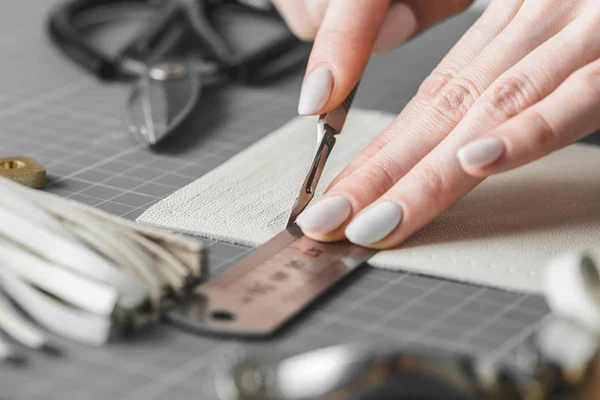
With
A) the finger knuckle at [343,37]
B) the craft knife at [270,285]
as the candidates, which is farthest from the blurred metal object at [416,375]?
the finger knuckle at [343,37]

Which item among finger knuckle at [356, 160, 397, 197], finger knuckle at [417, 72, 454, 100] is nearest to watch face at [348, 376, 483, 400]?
finger knuckle at [356, 160, 397, 197]

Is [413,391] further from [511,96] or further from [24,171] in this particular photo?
[24,171]

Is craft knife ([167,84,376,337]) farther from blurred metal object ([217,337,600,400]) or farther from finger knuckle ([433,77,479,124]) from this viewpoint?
finger knuckle ([433,77,479,124])

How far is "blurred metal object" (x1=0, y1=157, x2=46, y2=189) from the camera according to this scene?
4.07 feet

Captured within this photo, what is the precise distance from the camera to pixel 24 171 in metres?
1.25

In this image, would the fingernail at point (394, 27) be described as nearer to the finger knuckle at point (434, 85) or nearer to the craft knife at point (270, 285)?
the finger knuckle at point (434, 85)

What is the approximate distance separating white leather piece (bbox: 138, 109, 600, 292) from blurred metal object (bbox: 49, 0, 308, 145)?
0.23m

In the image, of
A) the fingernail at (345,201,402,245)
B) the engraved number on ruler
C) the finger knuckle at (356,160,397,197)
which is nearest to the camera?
the engraved number on ruler

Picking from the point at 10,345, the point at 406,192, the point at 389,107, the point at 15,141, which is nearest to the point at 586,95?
the point at 406,192

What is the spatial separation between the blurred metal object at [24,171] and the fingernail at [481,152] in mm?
605

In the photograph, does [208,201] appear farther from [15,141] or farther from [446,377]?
[446,377]

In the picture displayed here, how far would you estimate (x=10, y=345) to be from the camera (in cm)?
86

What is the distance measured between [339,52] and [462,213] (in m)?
0.34

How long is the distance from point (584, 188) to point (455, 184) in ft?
0.84
